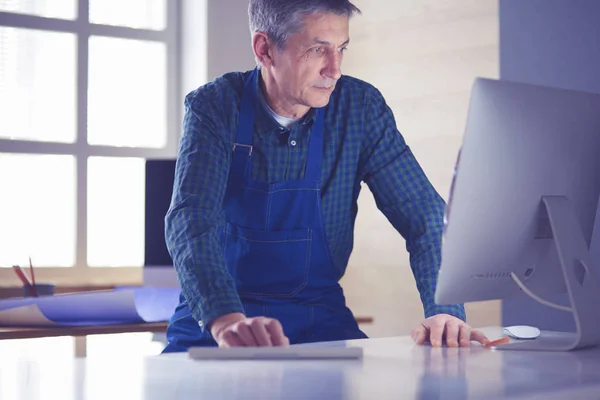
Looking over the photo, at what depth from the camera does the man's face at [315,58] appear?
1.79m

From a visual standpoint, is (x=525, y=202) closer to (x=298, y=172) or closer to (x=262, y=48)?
(x=298, y=172)

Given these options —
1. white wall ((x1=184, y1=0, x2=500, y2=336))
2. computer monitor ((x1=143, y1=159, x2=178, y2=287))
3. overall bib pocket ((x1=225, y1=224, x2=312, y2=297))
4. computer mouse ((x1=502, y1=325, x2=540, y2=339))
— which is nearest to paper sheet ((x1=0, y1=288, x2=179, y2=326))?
computer monitor ((x1=143, y1=159, x2=178, y2=287))

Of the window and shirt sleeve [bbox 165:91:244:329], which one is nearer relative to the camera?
shirt sleeve [bbox 165:91:244:329]

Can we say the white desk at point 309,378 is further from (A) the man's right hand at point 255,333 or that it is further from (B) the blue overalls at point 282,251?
(B) the blue overalls at point 282,251

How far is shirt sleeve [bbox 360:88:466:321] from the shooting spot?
1801 mm

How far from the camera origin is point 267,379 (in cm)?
102

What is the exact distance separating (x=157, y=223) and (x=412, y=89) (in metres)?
1.15

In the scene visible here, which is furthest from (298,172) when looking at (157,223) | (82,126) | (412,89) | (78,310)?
(82,126)

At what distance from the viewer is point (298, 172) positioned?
1902mm

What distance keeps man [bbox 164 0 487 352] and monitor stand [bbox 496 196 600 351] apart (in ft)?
0.92

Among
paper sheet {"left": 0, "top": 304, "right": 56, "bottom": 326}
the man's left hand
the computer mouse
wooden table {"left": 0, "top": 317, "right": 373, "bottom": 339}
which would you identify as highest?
the man's left hand

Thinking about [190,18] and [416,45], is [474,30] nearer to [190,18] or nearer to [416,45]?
[416,45]

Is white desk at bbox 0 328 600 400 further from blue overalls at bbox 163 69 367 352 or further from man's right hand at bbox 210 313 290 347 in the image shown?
blue overalls at bbox 163 69 367 352

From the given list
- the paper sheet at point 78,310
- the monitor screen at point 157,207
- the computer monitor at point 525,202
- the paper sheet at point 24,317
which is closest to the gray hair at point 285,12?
the computer monitor at point 525,202
